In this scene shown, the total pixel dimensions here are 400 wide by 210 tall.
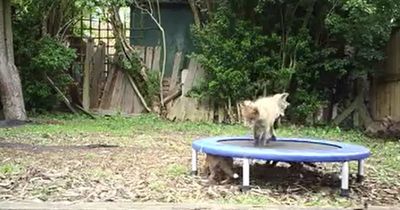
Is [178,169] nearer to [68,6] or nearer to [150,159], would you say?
[150,159]

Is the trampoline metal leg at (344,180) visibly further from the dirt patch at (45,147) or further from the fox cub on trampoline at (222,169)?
the dirt patch at (45,147)

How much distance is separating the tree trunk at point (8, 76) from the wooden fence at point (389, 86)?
7.23 m

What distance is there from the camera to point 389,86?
37.9 feet

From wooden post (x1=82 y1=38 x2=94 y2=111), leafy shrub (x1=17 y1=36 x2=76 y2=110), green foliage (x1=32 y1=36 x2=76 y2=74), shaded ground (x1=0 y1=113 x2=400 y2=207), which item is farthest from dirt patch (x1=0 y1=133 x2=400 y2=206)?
wooden post (x1=82 y1=38 x2=94 y2=111)

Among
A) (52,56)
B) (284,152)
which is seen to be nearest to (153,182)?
(284,152)

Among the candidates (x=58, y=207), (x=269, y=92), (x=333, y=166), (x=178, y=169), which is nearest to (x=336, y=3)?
(x=269, y=92)

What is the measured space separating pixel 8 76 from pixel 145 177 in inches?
285

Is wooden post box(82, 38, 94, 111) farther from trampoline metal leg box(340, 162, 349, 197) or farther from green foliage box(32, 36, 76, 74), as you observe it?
trampoline metal leg box(340, 162, 349, 197)

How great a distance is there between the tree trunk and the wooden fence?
723cm

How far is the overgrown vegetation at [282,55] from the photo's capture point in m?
12.0

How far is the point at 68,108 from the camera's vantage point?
14.1 meters

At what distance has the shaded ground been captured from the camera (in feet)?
15.3

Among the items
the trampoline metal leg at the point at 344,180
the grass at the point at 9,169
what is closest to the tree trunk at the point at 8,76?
the grass at the point at 9,169

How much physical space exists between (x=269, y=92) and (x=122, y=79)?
390 centimetres
